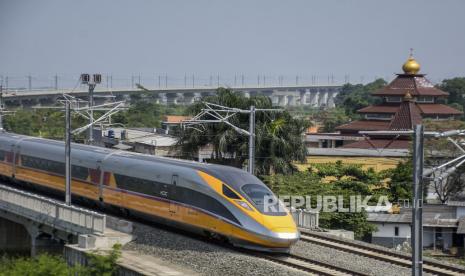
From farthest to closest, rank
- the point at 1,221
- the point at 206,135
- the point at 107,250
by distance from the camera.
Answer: the point at 206,135, the point at 1,221, the point at 107,250

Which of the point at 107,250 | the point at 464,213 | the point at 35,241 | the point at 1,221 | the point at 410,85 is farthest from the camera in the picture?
the point at 410,85

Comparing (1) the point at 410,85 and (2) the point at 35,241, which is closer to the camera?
(2) the point at 35,241

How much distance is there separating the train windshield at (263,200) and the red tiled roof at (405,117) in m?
55.8

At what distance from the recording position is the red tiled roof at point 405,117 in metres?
85.5

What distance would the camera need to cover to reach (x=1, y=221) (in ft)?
150

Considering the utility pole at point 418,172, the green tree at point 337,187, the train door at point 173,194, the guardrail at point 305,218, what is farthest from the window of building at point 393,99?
the utility pole at point 418,172

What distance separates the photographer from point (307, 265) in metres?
29.0

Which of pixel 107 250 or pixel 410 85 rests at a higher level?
pixel 410 85

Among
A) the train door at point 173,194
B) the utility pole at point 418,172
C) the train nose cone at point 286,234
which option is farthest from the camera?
the train door at point 173,194

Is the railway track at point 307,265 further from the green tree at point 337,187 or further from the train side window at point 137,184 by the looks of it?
the green tree at point 337,187

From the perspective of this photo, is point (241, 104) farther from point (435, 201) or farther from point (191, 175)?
point (191, 175)

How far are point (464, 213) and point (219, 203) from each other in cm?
3157

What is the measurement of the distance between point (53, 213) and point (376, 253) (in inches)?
476

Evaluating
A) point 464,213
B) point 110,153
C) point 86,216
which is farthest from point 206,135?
point 86,216
